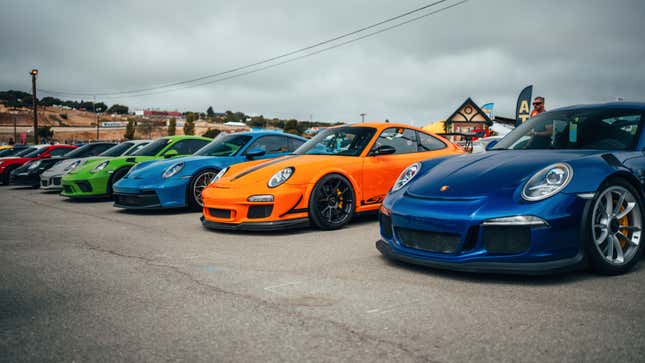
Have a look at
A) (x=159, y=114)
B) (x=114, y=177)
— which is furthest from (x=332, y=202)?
(x=159, y=114)

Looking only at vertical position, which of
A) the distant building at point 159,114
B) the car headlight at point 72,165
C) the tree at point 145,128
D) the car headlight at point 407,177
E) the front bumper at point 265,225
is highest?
the distant building at point 159,114

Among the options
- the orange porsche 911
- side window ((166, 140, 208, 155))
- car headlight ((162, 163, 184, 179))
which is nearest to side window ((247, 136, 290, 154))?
car headlight ((162, 163, 184, 179))

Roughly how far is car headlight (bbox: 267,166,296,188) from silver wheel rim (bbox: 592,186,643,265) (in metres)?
3.16

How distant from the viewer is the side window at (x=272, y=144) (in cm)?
820

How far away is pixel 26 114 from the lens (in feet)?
403

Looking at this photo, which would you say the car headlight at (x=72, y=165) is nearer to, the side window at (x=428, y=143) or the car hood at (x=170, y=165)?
the car hood at (x=170, y=165)

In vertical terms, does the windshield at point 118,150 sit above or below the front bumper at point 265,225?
above

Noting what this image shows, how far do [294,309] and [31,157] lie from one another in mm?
16469

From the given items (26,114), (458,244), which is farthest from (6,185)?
(26,114)

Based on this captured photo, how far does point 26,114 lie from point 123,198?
136 m

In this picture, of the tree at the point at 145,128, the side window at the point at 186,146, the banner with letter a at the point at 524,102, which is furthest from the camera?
the tree at the point at 145,128

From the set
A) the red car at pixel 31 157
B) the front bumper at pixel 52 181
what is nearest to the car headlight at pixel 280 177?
the front bumper at pixel 52 181

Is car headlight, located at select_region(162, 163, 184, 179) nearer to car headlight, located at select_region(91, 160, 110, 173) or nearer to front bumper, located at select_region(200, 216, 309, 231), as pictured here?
front bumper, located at select_region(200, 216, 309, 231)

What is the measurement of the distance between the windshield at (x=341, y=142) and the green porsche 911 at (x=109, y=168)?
4.00m
